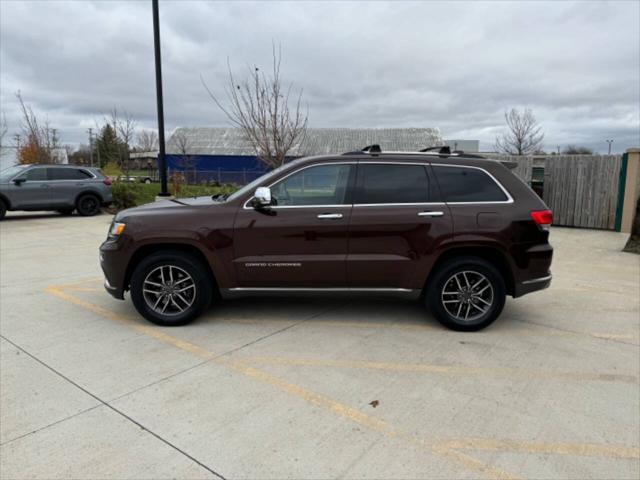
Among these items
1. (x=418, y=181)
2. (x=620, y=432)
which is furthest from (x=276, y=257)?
(x=620, y=432)

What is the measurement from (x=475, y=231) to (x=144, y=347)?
3.44 m

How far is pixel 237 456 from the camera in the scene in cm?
267

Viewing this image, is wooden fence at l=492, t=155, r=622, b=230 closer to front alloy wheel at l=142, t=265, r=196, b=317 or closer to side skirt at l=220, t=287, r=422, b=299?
side skirt at l=220, t=287, r=422, b=299

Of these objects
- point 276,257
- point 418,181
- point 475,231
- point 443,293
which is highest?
point 418,181

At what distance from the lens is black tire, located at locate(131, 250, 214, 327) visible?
180 inches

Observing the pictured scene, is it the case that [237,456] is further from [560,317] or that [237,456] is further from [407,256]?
[560,317]

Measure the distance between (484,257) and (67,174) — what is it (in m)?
14.0

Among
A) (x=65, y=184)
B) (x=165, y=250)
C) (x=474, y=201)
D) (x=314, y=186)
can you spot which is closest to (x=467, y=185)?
(x=474, y=201)

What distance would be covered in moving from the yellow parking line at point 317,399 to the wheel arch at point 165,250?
63 cm

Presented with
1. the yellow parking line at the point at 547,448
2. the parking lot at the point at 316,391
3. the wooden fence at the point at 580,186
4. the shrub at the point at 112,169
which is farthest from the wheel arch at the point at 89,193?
the shrub at the point at 112,169

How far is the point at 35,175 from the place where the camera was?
13.8m

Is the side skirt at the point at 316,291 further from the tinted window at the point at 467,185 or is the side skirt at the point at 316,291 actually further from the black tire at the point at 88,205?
the black tire at the point at 88,205

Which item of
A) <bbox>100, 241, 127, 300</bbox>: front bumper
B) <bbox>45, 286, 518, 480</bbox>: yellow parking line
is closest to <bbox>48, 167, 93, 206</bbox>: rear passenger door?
<bbox>45, 286, 518, 480</bbox>: yellow parking line

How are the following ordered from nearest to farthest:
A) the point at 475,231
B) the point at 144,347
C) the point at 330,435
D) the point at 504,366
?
the point at 330,435
the point at 504,366
the point at 144,347
the point at 475,231
